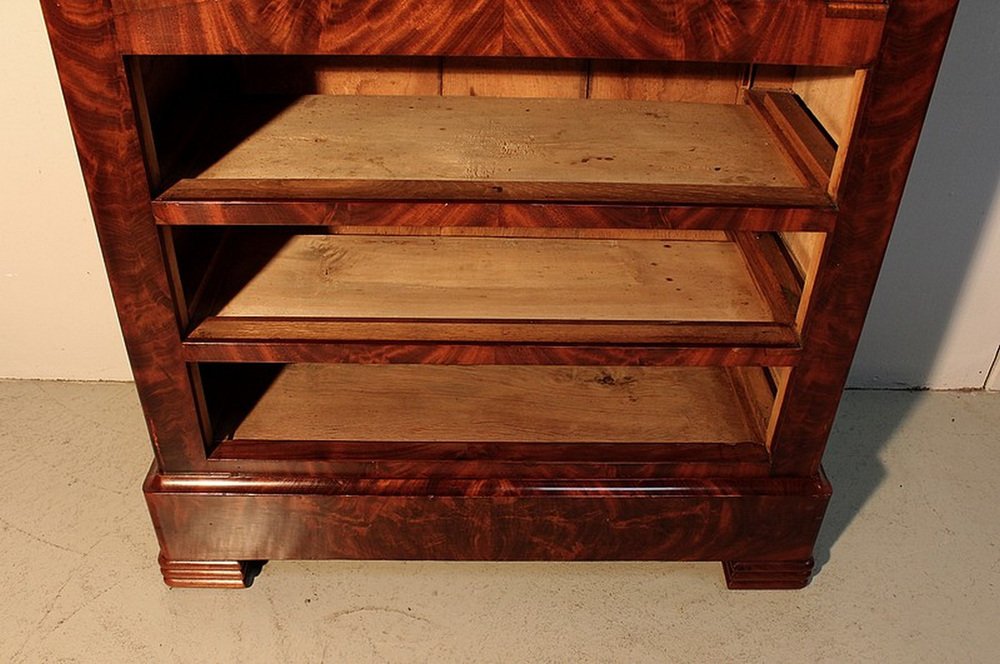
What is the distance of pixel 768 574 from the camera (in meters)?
1.55

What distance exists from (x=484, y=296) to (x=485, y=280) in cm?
5

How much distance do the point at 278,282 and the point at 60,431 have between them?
2.37 ft

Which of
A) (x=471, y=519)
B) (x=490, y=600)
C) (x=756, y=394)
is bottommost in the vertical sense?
(x=490, y=600)

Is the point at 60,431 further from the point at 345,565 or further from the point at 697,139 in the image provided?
the point at 697,139

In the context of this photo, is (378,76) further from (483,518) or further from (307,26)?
(483,518)

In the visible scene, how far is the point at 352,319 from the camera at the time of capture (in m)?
1.33

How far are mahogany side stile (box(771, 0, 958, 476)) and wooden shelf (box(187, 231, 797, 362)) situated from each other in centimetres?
8

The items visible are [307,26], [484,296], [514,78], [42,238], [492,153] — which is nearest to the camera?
[307,26]

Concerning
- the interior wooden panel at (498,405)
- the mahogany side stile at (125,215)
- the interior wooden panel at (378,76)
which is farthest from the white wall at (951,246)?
the mahogany side stile at (125,215)

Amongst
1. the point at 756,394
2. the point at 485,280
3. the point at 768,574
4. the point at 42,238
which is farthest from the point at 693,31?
the point at 42,238

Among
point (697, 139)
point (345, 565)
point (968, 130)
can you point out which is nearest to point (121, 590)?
point (345, 565)

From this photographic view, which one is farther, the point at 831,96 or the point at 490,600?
the point at 490,600

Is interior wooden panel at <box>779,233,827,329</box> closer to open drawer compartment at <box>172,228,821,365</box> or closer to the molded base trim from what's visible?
open drawer compartment at <box>172,228,821,365</box>

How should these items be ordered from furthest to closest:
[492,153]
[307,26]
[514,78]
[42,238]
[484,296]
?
[42,238] < [514,78] < [484,296] < [492,153] < [307,26]
